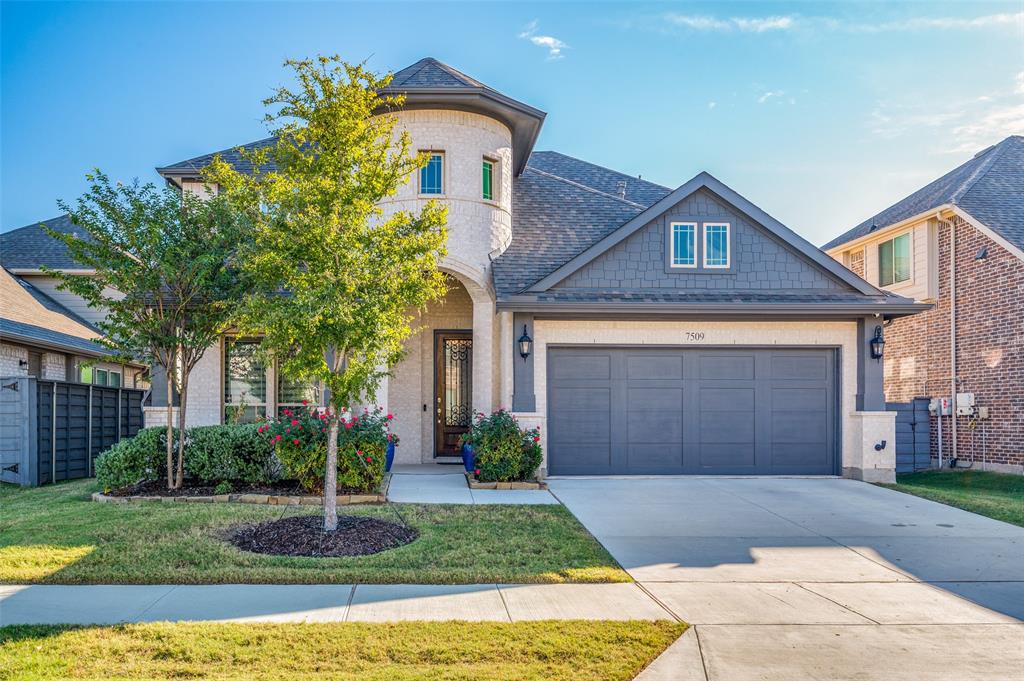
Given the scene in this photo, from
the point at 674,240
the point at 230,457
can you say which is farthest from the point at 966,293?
the point at 230,457

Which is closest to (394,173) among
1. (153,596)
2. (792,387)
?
(153,596)

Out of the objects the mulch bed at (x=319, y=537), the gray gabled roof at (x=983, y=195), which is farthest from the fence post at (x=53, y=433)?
the gray gabled roof at (x=983, y=195)

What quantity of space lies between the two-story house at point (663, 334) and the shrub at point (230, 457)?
342 cm

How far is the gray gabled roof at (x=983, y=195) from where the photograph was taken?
1605 centimetres

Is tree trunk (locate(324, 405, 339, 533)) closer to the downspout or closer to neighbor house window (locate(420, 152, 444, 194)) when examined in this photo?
neighbor house window (locate(420, 152, 444, 194))

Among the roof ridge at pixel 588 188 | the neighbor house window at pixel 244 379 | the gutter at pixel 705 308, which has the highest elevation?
the roof ridge at pixel 588 188

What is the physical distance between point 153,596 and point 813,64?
12.6m

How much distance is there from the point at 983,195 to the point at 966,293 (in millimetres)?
2520

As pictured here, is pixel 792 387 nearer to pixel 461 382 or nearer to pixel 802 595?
pixel 461 382

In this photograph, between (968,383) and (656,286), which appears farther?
(968,383)

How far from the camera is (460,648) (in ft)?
15.8

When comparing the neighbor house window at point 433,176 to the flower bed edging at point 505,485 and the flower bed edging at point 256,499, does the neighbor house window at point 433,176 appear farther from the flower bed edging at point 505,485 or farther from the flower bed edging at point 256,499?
the flower bed edging at point 256,499

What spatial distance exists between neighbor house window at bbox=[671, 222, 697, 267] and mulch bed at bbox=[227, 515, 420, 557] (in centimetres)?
770

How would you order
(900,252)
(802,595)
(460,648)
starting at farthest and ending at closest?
1. (900,252)
2. (802,595)
3. (460,648)
